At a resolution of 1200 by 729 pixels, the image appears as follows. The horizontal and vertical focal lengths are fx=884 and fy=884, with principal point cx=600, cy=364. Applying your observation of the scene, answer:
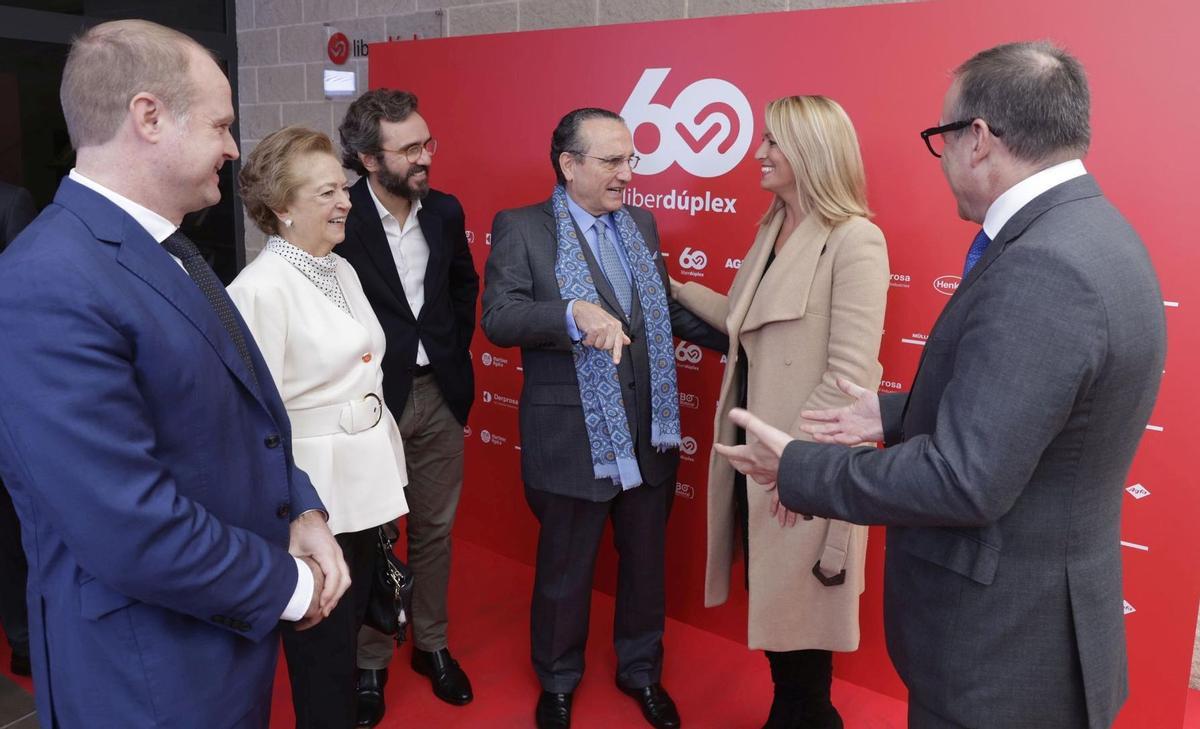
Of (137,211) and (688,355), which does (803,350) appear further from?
(137,211)

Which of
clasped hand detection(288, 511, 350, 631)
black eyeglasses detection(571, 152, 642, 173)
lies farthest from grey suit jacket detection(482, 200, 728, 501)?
clasped hand detection(288, 511, 350, 631)

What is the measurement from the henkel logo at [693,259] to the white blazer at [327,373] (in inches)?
51.4

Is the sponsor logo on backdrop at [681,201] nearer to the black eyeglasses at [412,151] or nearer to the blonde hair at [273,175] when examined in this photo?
the black eyeglasses at [412,151]

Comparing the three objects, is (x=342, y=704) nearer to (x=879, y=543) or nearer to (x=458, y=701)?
(x=458, y=701)

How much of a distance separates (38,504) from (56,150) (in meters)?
4.43

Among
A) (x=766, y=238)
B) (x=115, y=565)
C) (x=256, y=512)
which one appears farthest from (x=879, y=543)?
(x=115, y=565)

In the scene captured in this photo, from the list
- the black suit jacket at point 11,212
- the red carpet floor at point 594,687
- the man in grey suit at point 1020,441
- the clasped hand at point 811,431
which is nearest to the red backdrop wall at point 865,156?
the red carpet floor at point 594,687

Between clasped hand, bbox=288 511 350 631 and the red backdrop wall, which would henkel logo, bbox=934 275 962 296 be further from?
clasped hand, bbox=288 511 350 631

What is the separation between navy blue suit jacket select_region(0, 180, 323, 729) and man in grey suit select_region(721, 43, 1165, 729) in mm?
886

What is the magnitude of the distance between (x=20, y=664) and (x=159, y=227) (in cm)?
235

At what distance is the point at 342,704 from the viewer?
221 centimetres

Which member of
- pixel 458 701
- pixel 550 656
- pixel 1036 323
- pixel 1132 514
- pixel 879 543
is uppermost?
pixel 1036 323

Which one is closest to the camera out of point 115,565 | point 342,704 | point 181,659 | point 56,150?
point 115,565

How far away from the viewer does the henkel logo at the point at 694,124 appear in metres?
2.96
